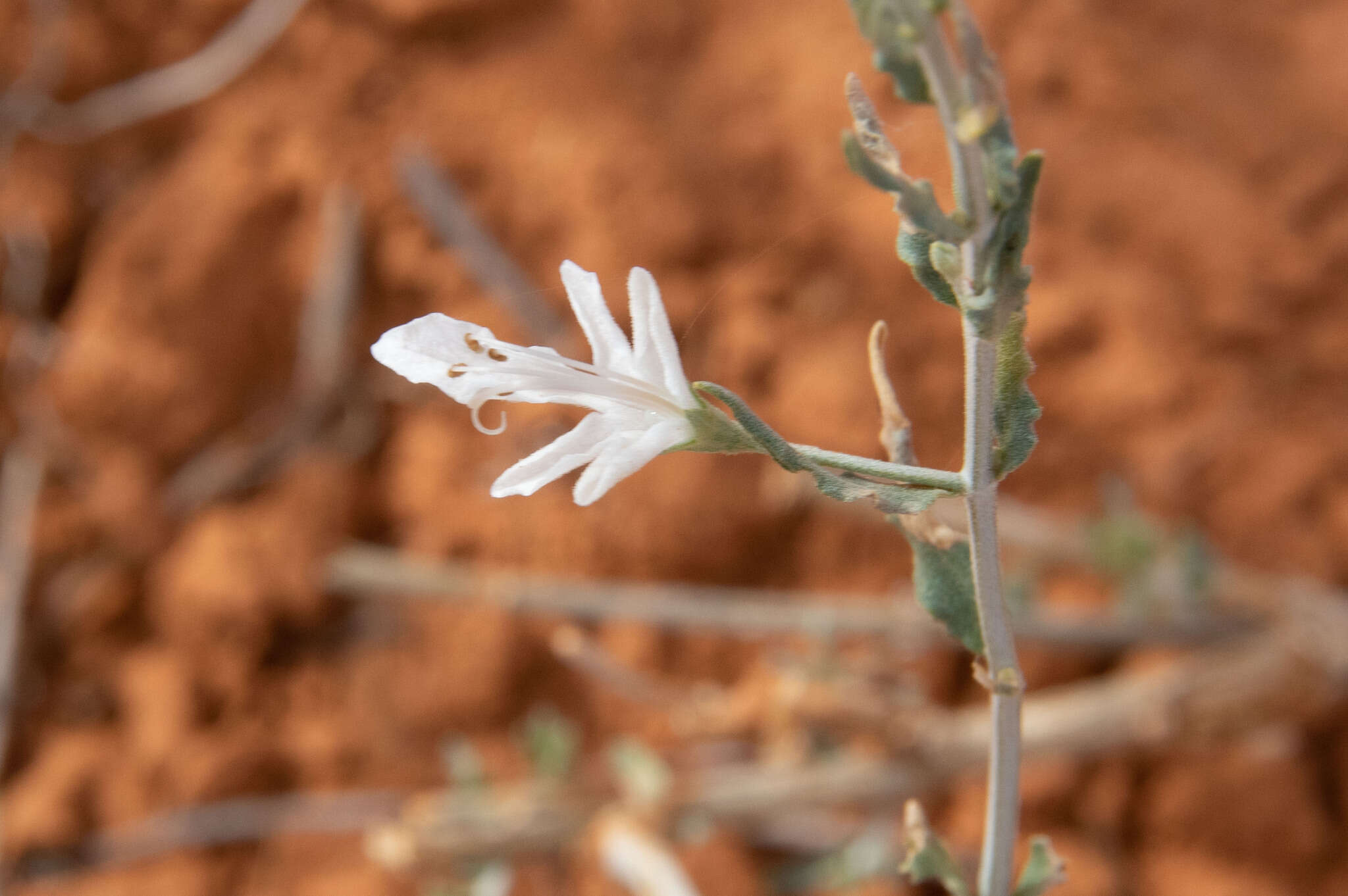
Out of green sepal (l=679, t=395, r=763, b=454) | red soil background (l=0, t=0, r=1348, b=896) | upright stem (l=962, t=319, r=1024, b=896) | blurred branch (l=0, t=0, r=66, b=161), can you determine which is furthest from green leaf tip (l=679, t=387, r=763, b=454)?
blurred branch (l=0, t=0, r=66, b=161)

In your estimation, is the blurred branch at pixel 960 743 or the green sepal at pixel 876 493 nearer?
the green sepal at pixel 876 493

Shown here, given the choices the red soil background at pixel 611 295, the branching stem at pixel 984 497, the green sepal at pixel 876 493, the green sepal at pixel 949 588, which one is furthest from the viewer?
the red soil background at pixel 611 295

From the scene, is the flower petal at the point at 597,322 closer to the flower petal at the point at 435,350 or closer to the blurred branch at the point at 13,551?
the flower petal at the point at 435,350

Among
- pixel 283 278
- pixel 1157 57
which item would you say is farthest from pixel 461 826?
pixel 1157 57

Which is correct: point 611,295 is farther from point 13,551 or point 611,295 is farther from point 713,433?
point 13,551

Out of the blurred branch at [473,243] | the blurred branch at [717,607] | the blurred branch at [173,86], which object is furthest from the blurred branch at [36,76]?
the blurred branch at [717,607]

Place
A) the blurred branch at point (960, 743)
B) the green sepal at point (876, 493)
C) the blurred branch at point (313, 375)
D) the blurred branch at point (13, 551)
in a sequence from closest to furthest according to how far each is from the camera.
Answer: the green sepal at point (876, 493) < the blurred branch at point (960, 743) < the blurred branch at point (13, 551) < the blurred branch at point (313, 375)

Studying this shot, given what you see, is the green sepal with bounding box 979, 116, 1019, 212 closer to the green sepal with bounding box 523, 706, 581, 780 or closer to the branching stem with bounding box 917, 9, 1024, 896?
the branching stem with bounding box 917, 9, 1024, 896
